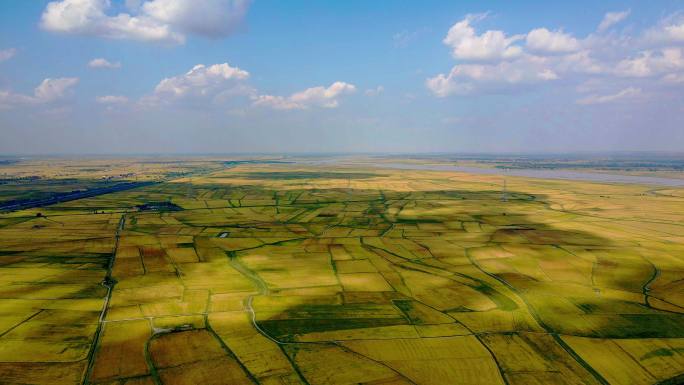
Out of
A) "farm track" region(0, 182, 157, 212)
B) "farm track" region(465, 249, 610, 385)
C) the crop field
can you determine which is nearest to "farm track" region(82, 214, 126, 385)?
the crop field

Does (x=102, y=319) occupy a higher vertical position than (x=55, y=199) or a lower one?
lower

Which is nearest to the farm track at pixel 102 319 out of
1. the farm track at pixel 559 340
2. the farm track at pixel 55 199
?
the farm track at pixel 559 340

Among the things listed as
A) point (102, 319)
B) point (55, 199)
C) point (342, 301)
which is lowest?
point (342, 301)

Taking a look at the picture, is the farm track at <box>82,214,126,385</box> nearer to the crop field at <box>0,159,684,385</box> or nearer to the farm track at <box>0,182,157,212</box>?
the crop field at <box>0,159,684,385</box>

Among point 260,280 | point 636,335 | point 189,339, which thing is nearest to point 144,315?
point 189,339

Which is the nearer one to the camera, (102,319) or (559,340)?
(559,340)

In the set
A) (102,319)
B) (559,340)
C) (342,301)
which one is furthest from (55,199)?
(559,340)

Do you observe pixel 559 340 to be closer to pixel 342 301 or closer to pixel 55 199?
pixel 342 301

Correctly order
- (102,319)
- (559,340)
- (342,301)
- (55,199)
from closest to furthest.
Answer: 1. (559,340)
2. (102,319)
3. (342,301)
4. (55,199)

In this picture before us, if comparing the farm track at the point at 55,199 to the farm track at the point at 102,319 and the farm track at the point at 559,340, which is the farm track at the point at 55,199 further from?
the farm track at the point at 559,340
